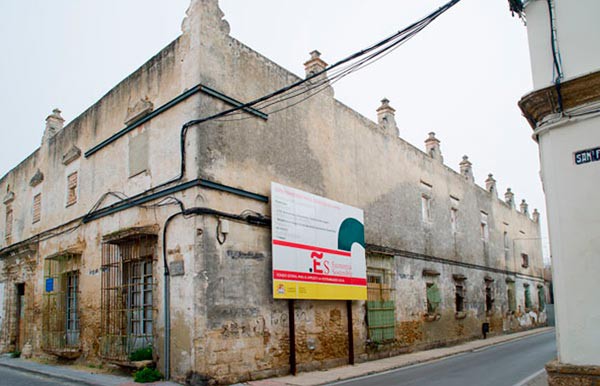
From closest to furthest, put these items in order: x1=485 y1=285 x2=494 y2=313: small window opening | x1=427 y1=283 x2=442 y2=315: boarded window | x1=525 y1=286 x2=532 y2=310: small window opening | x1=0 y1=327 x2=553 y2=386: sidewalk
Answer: x1=0 y1=327 x2=553 y2=386: sidewalk, x1=427 y1=283 x2=442 y2=315: boarded window, x1=485 y1=285 x2=494 y2=313: small window opening, x1=525 y1=286 x2=532 y2=310: small window opening

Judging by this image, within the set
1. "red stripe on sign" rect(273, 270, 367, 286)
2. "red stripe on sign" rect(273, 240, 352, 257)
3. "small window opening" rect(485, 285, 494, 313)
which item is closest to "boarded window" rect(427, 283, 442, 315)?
"red stripe on sign" rect(273, 270, 367, 286)

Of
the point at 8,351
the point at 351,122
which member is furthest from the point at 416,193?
the point at 8,351

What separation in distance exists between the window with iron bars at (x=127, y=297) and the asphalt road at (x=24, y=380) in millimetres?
1172

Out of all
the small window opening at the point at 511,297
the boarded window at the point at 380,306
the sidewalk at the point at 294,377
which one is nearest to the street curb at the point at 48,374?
the sidewalk at the point at 294,377

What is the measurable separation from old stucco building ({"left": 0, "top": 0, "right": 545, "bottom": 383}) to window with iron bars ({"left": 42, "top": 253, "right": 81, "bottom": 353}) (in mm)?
61

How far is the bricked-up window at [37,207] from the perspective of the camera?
17328 millimetres

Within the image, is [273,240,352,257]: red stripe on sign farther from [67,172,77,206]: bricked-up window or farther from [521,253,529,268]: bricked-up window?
[521,253,529,268]: bricked-up window

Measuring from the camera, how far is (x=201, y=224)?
33.6 ft

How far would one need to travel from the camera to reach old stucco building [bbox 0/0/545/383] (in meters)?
10.5

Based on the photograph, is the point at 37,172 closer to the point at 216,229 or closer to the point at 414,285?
the point at 216,229

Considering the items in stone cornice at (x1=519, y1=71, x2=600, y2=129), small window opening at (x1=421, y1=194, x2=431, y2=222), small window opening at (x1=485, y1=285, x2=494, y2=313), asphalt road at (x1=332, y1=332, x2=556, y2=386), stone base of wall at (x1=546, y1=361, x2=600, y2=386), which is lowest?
asphalt road at (x1=332, y1=332, x2=556, y2=386)

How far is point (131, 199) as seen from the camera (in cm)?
1218

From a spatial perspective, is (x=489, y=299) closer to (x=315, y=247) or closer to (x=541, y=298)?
(x=541, y=298)

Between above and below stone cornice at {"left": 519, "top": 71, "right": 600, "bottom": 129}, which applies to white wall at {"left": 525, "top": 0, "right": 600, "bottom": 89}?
above
